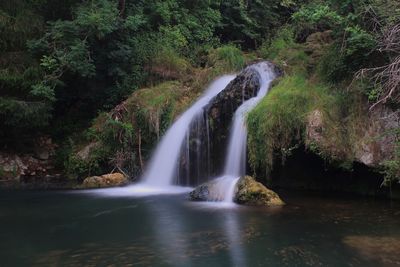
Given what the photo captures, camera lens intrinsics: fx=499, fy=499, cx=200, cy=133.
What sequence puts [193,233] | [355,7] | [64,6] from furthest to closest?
[64,6] → [355,7] → [193,233]

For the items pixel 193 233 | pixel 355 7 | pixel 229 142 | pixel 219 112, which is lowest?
pixel 193 233

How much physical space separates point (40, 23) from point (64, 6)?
1.09 meters

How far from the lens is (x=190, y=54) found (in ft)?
57.5

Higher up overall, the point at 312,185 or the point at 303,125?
the point at 303,125

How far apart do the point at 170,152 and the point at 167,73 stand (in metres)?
3.61

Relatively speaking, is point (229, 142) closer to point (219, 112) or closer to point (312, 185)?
point (219, 112)

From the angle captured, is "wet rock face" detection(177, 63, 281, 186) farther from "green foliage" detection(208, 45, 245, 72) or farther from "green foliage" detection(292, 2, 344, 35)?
"green foliage" detection(208, 45, 245, 72)

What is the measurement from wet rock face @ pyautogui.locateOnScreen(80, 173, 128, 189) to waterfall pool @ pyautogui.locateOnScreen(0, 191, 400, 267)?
230cm

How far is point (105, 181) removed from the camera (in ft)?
44.9

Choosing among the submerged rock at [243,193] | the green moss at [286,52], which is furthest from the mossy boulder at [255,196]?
the green moss at [286,52]

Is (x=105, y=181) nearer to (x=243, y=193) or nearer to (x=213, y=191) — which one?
(x=213, y=191)

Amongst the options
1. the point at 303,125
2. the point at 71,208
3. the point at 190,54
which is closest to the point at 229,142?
the point at 303,125

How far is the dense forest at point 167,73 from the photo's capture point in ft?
34.6

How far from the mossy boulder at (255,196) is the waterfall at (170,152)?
3121mm
